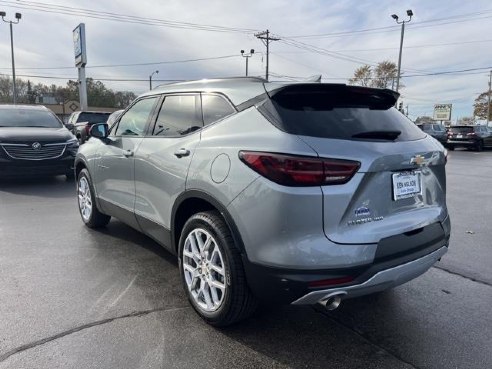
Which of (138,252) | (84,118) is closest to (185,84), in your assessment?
(138,252)

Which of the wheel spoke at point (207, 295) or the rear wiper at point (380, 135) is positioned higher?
the rear wiper at point (380, 135)

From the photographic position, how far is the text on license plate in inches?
105

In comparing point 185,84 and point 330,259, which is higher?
point 185,84

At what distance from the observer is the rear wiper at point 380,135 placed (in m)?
2.66

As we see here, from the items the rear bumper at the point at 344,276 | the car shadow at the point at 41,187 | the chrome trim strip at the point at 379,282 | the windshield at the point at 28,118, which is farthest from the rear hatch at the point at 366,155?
the windshield at the point at 28,118

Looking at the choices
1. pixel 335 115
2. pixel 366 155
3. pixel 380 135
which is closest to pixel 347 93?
pixel 335 115

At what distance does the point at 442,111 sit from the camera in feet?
204

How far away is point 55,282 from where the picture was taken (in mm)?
3725

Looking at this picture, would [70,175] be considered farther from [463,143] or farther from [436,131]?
[436,131]

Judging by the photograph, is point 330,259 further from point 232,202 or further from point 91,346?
point 91,346

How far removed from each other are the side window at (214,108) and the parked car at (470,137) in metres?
26.0

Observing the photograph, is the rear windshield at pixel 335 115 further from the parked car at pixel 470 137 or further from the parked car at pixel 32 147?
the parked car at pixel 470 137

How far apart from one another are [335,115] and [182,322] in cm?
183

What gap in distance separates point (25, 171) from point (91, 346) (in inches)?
269
